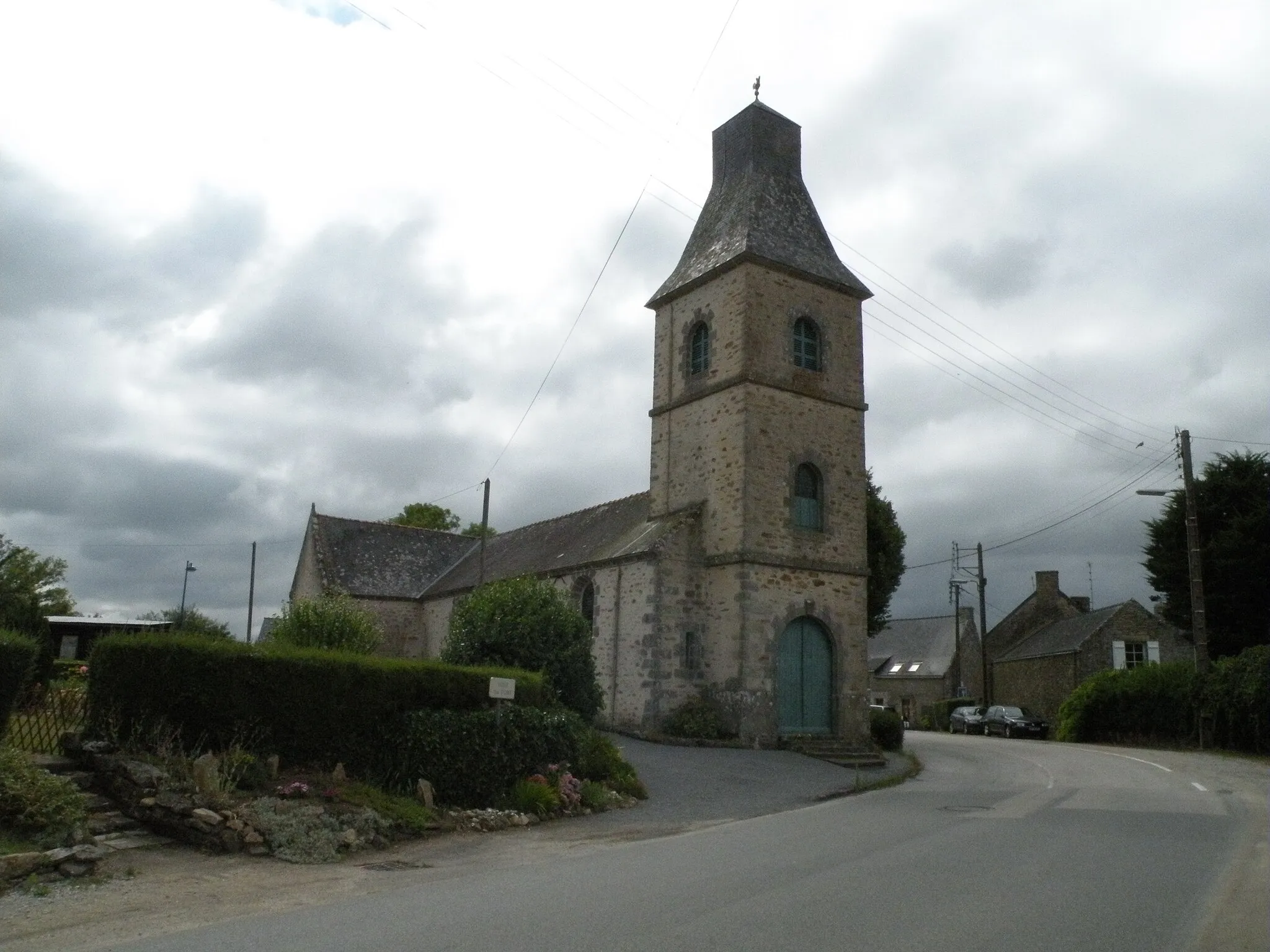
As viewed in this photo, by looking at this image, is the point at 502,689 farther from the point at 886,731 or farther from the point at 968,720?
the point at 968,720

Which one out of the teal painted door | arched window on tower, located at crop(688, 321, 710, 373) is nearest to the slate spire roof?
arched window on tower, located at crop(688, 321, 710, 373)

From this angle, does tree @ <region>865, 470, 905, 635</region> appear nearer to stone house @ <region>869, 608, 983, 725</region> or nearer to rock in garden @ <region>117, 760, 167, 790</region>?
stone house @ <region>869, 608, 983, 725</region>

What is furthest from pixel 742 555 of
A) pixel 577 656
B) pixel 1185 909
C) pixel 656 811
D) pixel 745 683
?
pixel 1185 909

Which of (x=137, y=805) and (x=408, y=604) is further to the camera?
(x=408, y=604)

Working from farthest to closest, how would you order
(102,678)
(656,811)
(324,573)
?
1. (324,573)
2. (656,811)
3. (102,678)

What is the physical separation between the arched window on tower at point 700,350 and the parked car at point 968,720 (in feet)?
76.9

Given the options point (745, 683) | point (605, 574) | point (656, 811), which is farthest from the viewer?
point (605, 574)

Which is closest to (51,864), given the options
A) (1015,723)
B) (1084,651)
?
(1015,723)

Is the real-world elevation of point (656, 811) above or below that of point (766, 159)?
below

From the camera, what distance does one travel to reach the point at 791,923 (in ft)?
21.6

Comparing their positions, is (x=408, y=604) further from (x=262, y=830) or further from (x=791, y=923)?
(x=791, y=923)

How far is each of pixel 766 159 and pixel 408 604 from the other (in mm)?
18713

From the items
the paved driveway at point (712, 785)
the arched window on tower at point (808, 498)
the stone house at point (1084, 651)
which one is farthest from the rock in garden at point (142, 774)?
the stone house at point (1084, 651)

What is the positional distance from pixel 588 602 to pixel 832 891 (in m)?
16.8
